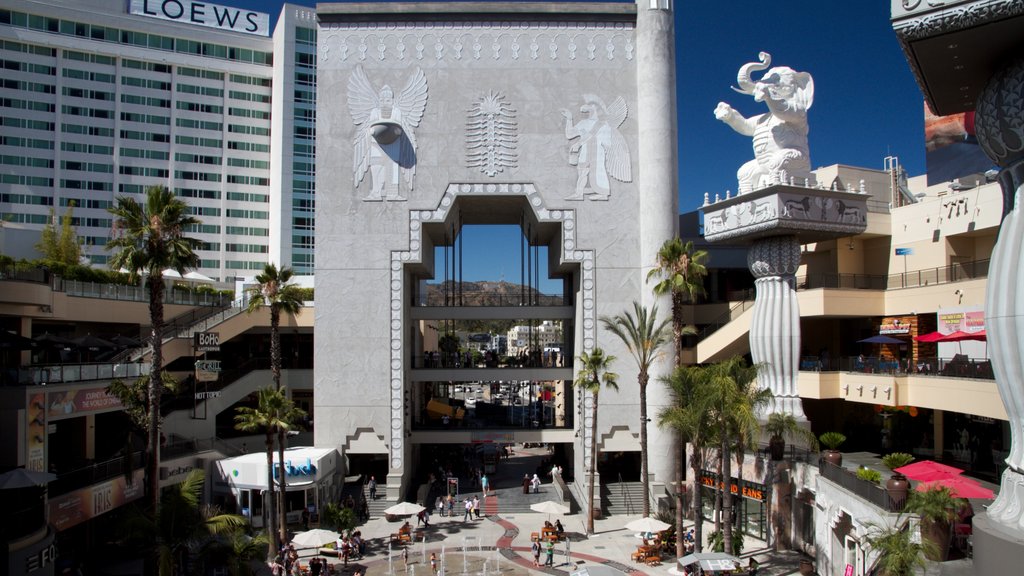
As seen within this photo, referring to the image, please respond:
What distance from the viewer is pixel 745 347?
41938 mm

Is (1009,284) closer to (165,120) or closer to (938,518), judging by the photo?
(938,518)

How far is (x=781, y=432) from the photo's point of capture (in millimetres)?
29422

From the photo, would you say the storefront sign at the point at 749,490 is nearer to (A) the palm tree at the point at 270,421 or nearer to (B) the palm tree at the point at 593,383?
(B) the palm tree at the point at 593,383

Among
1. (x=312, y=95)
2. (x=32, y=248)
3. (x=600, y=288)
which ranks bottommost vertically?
(x=600, y=288)

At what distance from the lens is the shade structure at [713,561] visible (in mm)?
24047

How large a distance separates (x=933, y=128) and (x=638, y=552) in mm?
29636

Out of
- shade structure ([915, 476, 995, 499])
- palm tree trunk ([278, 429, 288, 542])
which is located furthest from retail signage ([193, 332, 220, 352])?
shade structure ([915, 476, 995, 499])

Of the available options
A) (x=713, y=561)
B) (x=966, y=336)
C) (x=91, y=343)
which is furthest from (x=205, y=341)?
(x=966, y=336)

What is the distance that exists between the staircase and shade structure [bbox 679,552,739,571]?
13.3 metres

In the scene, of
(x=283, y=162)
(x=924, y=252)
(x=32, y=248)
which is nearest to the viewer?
(x=924, y=252)

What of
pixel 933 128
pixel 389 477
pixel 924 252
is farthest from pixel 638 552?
pixel 933 128

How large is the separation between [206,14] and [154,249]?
66.1 meters

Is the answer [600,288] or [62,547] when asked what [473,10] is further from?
[62,547]

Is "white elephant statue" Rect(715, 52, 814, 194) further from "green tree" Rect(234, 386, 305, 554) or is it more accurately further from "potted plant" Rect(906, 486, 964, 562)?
"green tree" Rect(234, 386, 305, 554)
